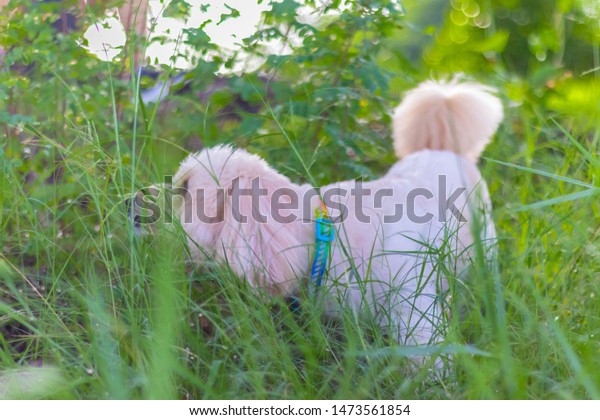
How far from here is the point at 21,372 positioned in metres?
1.54

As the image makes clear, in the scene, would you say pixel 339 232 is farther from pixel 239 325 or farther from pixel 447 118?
pixel 447 118

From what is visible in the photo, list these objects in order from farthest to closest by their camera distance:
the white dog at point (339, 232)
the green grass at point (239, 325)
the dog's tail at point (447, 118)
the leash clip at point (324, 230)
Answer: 1. the dog's tail at point (447, 118)
2. the leash clip at point (324, 230)
3. the white dog at point (339, 232)
4. the green grass at point (239, 325)

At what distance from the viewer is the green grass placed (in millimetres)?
1407

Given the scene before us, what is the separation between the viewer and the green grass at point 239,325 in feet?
4.62

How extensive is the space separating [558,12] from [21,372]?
3.23 meters

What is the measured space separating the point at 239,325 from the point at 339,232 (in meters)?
0.53

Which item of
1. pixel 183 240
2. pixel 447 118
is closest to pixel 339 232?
pixel 183 240

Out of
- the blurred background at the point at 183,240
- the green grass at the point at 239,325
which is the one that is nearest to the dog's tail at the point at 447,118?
the blurred background at the point at 183,240

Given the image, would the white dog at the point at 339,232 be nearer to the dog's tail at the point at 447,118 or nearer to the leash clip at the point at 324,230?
the leash clip at the point at 324,230

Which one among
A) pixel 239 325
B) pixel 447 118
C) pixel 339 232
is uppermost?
pixel 447 118

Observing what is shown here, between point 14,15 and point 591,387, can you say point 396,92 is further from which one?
point 591,387

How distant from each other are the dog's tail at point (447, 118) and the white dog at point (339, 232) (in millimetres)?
265

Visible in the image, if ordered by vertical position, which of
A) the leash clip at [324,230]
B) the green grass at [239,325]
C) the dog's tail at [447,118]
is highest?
the dog's tail at [447,118]

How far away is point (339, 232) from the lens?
203cm
